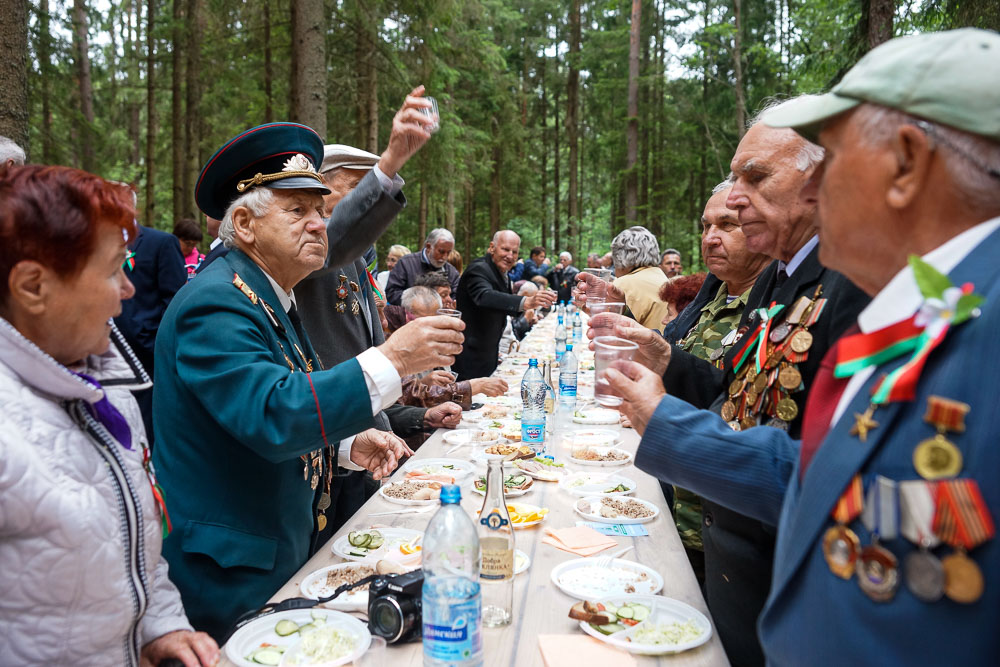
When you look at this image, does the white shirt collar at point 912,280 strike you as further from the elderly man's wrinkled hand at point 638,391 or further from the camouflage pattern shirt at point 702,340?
the camouflage pattern shirt at point 702,340

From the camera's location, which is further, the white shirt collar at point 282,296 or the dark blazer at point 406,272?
the dark blazer at point 406,272

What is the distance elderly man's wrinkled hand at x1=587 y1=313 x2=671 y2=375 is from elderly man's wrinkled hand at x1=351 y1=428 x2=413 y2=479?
82 centimetres

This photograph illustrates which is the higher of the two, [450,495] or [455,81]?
[455,81]

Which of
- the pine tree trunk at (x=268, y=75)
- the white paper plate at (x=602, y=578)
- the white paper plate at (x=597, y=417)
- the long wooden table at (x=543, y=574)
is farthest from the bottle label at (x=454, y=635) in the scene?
the pine tree trunk at (x=268, y=75)

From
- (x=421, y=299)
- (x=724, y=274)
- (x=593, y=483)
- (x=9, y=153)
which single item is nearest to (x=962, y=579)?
(x=593, y=483)

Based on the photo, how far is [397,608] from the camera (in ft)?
4.66

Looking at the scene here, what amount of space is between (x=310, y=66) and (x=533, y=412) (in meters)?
4.57

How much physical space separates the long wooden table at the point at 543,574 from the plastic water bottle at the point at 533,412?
263 millimetres

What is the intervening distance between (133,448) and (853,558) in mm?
1351

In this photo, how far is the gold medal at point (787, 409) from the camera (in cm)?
162

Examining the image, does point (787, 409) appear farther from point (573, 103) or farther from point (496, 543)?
point (573, 103)

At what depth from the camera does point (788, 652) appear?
3.21 ft

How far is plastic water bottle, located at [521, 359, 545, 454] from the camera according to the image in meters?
3.08

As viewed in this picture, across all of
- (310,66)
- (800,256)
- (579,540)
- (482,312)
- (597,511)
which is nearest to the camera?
(800,256)
